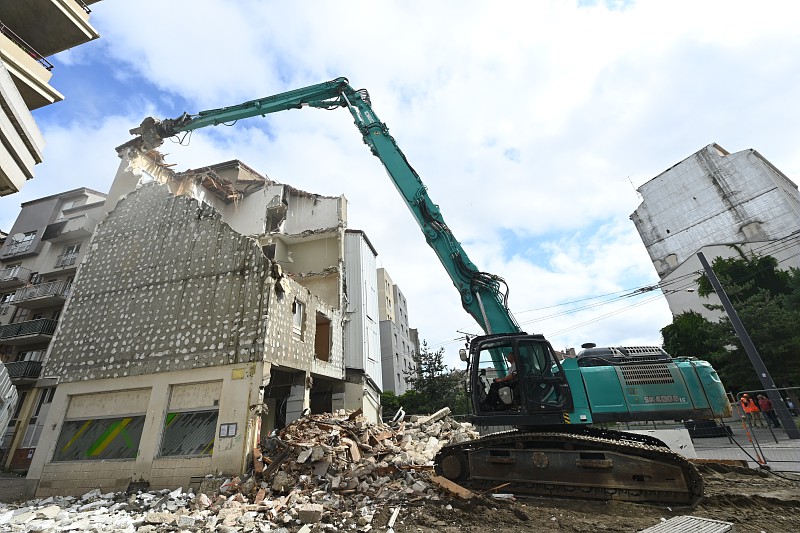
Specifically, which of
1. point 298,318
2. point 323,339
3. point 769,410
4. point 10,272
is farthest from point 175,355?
point 769,410

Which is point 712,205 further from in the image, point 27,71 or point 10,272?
point 10,272

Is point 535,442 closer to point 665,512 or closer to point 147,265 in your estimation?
point 665,512

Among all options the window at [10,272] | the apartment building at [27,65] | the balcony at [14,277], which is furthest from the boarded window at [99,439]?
the window at [10,272]

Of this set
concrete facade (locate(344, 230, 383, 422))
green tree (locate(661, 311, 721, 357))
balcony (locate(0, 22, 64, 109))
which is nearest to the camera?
balcony (locate(0, 22, 64, 109))

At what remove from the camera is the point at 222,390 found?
1124cm

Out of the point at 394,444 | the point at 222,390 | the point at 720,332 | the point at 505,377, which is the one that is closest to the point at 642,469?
the point at 505,377

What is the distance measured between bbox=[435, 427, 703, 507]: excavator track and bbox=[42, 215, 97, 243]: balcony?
28.6 meters

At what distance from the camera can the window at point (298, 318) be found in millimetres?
13992

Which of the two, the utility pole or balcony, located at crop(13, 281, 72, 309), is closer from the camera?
the utility pole

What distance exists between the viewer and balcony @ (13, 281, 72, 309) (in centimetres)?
2289

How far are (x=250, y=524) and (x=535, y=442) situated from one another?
559 centimetres

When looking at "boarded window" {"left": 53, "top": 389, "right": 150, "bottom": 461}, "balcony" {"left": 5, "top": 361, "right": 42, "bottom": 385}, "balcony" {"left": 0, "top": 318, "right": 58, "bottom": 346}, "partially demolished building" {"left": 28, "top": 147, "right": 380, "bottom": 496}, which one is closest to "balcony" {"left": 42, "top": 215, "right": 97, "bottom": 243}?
"balcony" {"left": 0, "top": 318, "right": 58, "bottom": 346}

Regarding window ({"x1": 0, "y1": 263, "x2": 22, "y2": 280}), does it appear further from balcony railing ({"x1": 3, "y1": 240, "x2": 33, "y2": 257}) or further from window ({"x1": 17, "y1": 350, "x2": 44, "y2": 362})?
window ({"x1": 17, "y1": 350, "x2": 44, "y2": 362})

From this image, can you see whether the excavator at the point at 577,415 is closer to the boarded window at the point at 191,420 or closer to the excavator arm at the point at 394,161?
the excavator arm at the point at 394,161
